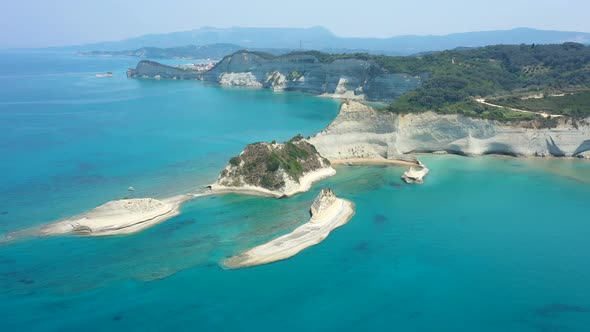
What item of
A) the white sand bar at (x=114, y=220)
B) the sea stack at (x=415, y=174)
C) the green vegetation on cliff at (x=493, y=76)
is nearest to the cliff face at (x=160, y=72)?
the green vegetation on cliff at (x=493, y=76)

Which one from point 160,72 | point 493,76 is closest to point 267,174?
point 493,76

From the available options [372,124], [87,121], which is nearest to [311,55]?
[87,121]

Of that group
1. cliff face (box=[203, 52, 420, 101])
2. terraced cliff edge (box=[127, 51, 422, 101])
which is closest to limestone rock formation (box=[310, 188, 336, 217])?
terraced cliff edge (box=[127, 51, 422, 101])

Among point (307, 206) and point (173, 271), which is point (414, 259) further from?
point (173, 271)

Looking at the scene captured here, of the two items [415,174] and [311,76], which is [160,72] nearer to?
[311,76]

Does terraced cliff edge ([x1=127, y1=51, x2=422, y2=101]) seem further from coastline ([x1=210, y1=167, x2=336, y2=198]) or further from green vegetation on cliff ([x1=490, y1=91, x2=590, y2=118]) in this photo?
coastline ([x1=210, y1=167, x2=336, y2=198])
